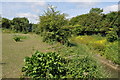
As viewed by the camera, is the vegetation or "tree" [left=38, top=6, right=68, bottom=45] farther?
"tree" [left=38, top=6, right=68, bottom=45]

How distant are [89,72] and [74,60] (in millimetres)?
764

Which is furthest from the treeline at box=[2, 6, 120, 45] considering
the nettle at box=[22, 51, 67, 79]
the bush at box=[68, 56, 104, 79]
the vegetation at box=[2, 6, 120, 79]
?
the nettle at box=[22, 51, 67, 79]

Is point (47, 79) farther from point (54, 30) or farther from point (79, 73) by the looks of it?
point (54, 30)

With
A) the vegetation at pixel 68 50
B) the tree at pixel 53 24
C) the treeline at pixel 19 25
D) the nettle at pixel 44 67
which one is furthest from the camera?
the treeline at pixel 19 25

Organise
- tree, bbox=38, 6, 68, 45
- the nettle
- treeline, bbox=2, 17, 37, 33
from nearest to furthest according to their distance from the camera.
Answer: the nettle
tree, bbox=38, 6, 68, 45
treeline, bbox=2, 17, 37, 33

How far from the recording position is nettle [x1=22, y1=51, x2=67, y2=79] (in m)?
3.75

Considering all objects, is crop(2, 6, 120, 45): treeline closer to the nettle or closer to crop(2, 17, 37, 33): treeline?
crop(2, 17, 37, 33): treeline

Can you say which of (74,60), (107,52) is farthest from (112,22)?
(74,60)

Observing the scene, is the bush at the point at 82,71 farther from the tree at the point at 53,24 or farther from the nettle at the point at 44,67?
the tree at the point at 53,24

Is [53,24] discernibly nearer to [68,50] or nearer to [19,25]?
[68,50]

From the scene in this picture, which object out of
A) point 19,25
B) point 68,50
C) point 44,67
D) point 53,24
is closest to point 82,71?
point 44,67

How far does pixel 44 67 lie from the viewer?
12.6 ft

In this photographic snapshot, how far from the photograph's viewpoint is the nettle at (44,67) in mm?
3748

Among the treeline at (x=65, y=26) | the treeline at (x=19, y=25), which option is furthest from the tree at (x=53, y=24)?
the treeline at (x=19, y=25)
